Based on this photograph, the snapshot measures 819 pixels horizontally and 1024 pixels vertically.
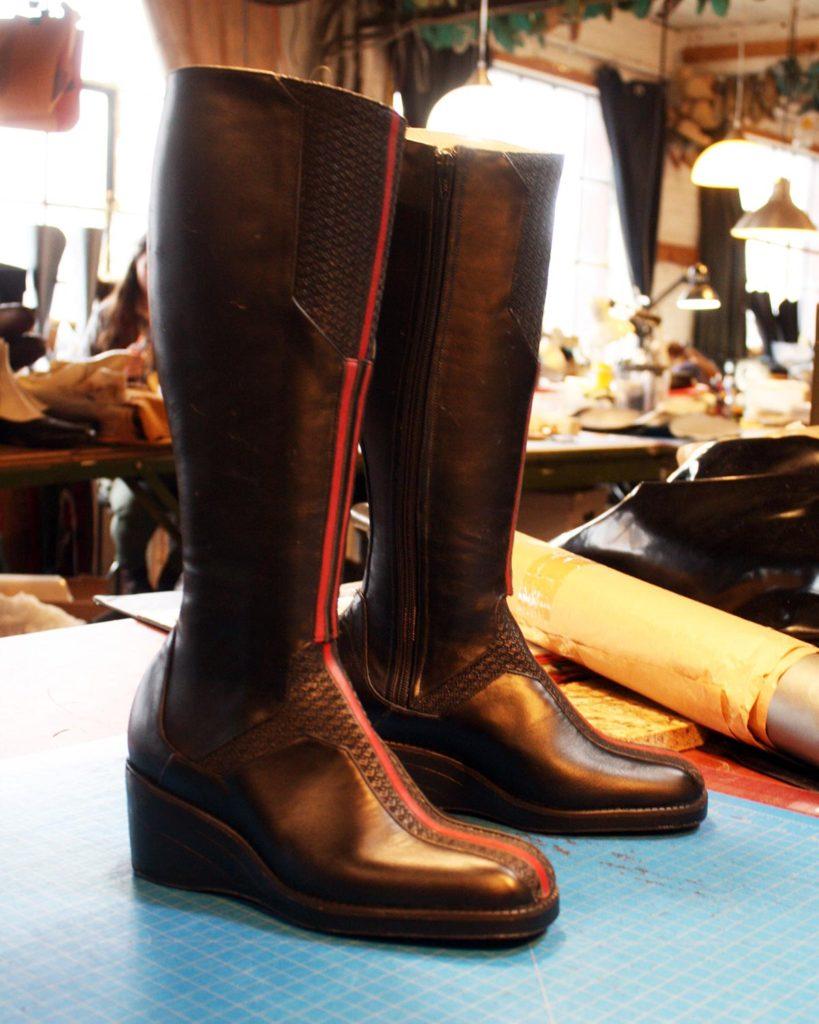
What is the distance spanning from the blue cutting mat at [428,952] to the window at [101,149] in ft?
15.4

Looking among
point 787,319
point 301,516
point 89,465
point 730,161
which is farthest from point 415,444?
point 787,319

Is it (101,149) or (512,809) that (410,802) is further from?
(101,149)

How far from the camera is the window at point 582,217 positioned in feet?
26.6

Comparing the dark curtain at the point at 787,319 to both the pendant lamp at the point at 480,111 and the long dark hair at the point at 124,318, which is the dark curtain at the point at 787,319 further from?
the long dark hair at the point at 124,318

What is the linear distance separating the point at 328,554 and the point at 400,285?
201 millimetres

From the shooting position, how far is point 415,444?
797 millimetres

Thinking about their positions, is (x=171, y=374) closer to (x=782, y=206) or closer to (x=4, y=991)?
(x=4, y=991)

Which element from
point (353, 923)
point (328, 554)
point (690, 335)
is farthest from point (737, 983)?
point (690, 335)

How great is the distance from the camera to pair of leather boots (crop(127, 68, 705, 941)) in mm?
635

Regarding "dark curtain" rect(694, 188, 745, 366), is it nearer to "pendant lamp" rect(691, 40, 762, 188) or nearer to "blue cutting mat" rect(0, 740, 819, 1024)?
"pendant lamp" rect(691, 40, 762, 188)

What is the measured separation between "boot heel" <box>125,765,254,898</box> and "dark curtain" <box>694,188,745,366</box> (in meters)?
8.77

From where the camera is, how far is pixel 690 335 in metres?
9.26

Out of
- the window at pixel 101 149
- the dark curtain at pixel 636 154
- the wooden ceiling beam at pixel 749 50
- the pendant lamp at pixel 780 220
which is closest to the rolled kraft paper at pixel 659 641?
the pendant lamp at pixel 780 220

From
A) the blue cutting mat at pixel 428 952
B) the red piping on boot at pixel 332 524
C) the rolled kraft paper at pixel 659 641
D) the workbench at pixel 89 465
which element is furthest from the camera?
the workbench at pixel 89 465
